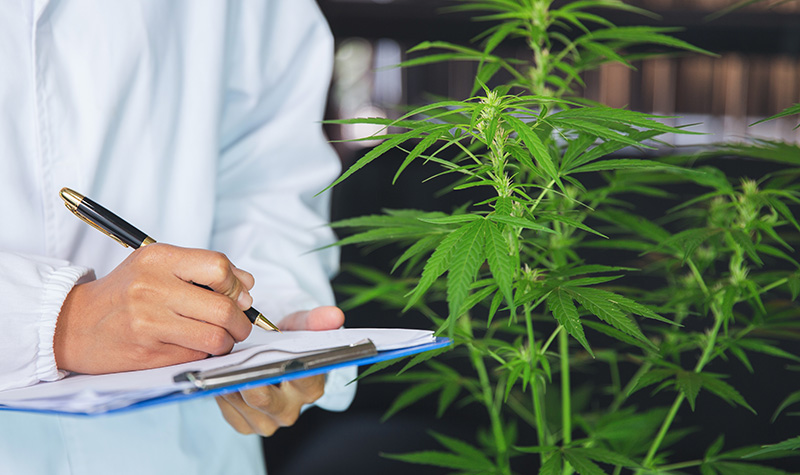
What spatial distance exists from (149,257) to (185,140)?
0.30 metres

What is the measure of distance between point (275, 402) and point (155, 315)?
0.60ft

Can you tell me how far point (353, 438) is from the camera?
144 cm

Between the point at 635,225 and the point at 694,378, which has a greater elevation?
the point at 635,225

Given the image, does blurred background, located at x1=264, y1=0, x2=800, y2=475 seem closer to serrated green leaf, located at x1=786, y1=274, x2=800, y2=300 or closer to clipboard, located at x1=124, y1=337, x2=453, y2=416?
serrated green leaf, located at x1=786, y1=274, x2=800, y2=300

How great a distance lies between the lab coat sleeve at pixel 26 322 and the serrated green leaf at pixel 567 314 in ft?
1.18

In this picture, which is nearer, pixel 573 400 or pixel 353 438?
pixel 573 400

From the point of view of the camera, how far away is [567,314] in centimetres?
47

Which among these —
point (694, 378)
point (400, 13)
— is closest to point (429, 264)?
point (694, 378)

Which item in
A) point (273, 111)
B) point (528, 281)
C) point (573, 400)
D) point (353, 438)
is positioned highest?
point (273, 111)

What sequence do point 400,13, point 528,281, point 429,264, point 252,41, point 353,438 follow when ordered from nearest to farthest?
point 429,264 < point 528,281 < point 252,41 < point 353,438 < point 400,13

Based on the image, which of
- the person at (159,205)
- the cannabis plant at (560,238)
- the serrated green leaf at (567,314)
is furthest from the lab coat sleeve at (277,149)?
the serrated green leaf at (567,314)

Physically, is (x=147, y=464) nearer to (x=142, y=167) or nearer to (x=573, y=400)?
(x=142, y=167)

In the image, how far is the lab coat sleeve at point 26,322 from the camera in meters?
0.49

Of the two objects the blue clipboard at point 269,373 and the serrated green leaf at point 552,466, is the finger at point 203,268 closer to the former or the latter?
the blue clipboard at point 269,373
